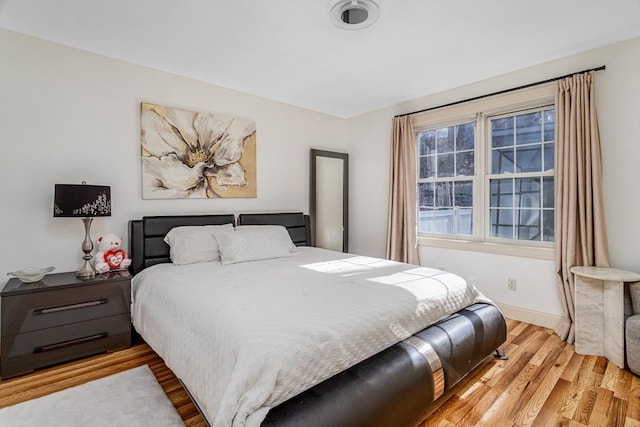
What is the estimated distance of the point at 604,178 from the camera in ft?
8.70

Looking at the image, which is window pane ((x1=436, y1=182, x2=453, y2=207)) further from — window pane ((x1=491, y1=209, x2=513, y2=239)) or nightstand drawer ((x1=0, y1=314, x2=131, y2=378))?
nightstand drawer ((x1=0, y1=314, x2=131, y2=378))

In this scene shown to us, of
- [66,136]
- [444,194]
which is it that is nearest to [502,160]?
[444,194]

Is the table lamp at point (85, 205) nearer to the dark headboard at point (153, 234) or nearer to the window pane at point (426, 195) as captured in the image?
the dark headboard at point (153, 234)

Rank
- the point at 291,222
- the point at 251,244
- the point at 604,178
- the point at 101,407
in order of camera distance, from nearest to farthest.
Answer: the point at 101,407 < the point at 604,178 < the point at 251,244 < the point at 291,222

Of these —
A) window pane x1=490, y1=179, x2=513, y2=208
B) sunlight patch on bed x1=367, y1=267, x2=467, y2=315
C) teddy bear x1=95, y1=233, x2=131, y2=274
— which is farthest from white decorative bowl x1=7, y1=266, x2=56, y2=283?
window pane x1=490, y1=179, x2=513, y2=208

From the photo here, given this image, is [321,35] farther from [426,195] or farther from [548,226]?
[548,226]

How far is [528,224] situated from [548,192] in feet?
1.20

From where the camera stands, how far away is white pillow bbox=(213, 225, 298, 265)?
9.41 ft

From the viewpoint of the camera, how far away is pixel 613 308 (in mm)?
2344

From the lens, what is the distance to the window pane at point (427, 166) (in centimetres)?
396

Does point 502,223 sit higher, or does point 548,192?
point 548,192

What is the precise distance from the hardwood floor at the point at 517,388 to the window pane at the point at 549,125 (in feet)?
6.35

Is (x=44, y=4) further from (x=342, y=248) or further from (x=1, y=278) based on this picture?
(x=342, y=248)

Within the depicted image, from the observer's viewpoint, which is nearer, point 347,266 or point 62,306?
point 62,306
